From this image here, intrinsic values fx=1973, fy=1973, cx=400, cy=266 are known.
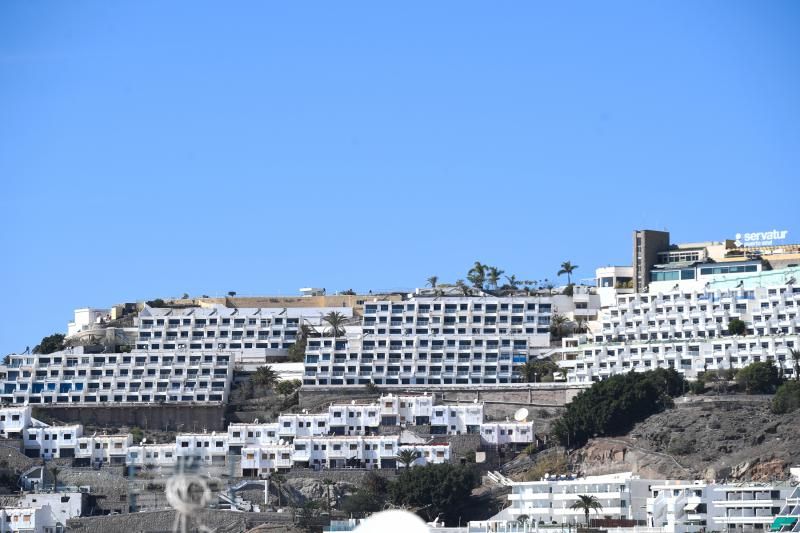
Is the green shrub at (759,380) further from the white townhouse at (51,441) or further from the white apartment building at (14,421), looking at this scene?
the white apartment building at (14,421)

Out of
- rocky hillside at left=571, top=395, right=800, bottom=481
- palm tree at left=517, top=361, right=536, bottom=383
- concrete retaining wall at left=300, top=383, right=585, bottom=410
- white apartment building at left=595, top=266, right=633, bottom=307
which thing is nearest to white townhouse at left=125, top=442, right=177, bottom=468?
concrete retaining wall at left=300, top=383, right=585, bottom=410

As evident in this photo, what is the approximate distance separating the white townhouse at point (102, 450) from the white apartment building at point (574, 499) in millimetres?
25842

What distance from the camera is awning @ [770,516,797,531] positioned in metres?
88.4

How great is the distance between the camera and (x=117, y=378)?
125500mm

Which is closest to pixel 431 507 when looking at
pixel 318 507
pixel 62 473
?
pixel 318 507

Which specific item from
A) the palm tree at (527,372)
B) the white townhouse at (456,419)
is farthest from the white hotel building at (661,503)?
the palm tree at (527,372)

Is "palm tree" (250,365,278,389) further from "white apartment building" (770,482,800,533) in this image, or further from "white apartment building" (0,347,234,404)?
"white apartment building" (770,482,800,533)

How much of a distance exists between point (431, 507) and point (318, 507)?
6.49 meters

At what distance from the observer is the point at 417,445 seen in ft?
366

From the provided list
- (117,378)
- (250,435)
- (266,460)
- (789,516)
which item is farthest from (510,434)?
(117,378)

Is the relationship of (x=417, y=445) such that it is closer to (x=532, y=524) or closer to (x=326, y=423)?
(x=326, y=423)

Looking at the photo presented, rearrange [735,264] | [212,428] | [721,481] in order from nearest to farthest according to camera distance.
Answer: [721,481]
[212,428]
[735,264]

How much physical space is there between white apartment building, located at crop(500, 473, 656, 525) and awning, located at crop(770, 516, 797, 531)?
320 inches

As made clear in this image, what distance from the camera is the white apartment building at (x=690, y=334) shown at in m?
116
